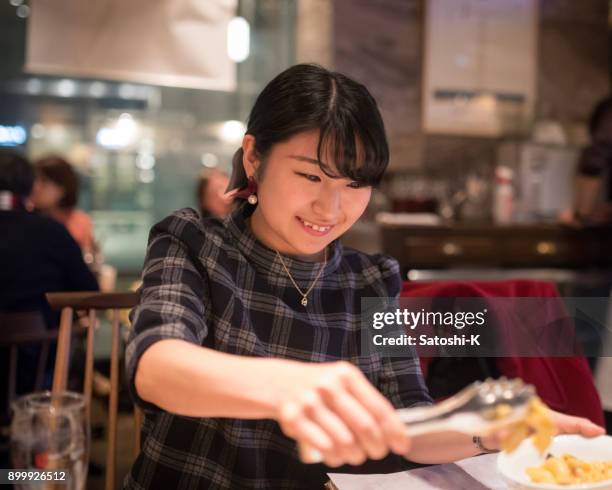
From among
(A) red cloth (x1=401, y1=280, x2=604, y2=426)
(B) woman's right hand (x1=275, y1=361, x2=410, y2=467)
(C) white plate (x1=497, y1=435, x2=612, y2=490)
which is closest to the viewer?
(B) woman's right hand (x1=275, y1=361, x2=410, y2=467)

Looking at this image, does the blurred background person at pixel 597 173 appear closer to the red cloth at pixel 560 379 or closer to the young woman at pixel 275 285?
the red cloth at pixel 560 379

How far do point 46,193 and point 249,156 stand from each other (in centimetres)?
252

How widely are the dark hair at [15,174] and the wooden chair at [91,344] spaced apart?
49.0 inches

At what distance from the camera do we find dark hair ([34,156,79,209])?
3.26 m

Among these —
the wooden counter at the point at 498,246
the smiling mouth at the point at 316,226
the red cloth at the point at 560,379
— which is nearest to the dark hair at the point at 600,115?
the wooden counter at the point at 498,246

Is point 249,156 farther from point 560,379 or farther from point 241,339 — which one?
point 560,379

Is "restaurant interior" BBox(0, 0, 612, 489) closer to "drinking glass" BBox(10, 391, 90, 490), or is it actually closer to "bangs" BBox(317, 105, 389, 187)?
"bangs" BBox(317, 105, 389, 187)

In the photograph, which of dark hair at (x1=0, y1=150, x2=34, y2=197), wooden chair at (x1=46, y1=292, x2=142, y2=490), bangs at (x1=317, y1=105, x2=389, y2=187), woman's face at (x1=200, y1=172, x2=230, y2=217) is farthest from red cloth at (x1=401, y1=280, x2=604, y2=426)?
woman's face at (x1=200, y1=172, x2=230, y2=217)

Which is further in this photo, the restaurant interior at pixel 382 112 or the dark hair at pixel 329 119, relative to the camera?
the restaurant interior at pixel 382 112

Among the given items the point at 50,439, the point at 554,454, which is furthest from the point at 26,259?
the point at 554,454

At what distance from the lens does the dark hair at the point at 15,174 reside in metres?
2.35

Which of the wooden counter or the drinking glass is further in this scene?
the wooden counter

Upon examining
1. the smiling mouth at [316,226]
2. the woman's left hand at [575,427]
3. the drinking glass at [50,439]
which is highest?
the smiling mouth at [316,226]

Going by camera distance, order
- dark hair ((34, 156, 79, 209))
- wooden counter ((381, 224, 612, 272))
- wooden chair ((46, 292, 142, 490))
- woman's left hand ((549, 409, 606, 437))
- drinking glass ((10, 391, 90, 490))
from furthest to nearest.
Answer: wooden counter ((381, 224, 612, 272))
dark hair ((34, 156, 79, 209))
wooden chair ((46, 292, 142, 490))
woman's left hand ((549, 409, 606, 437))
drinking glass ((10, 391, 90, 490))
